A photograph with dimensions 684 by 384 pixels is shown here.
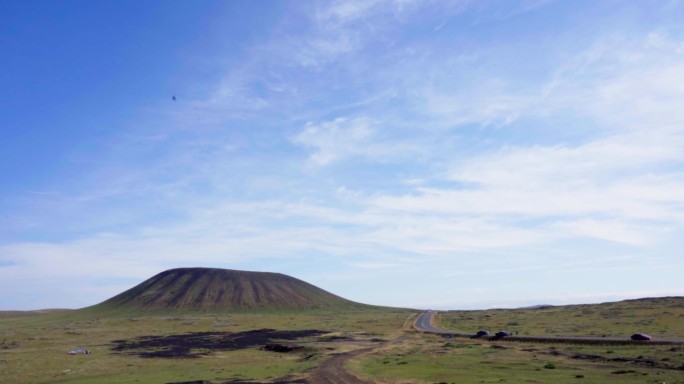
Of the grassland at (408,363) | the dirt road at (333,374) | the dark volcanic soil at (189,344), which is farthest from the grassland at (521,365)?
the dark volcanic soil at (189,344)

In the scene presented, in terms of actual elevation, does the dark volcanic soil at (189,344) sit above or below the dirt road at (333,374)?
above

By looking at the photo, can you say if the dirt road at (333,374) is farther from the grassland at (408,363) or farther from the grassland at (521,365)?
the grassland at (521,365)

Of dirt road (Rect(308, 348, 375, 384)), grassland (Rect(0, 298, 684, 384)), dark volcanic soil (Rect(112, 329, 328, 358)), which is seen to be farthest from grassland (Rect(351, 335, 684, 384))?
dark volcanic soil (Rect(112, 329, 328, 358))

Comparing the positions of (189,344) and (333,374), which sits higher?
(189,344)

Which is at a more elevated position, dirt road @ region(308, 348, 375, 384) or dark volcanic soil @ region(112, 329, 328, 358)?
dark volcanic soil @ region(112, 329, 328, 358)

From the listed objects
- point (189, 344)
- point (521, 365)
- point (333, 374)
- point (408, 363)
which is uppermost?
point (189, 344)

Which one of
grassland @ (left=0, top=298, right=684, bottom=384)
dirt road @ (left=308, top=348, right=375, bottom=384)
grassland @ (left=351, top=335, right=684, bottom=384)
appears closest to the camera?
grassland @ (left=351, top=335, right=684, bottom=384)

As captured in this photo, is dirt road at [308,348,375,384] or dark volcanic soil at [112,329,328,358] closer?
dirt road at [308,348,375,384]

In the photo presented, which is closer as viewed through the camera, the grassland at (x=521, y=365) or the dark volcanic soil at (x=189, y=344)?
the grassland at (x=521, y=365)

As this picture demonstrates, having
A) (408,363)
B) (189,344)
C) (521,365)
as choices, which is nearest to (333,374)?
(408,363)

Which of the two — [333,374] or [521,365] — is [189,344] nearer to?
[333,374]

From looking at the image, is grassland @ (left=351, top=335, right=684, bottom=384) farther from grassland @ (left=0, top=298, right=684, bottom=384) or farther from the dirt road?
the dirt road

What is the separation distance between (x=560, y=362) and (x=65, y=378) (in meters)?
49.9

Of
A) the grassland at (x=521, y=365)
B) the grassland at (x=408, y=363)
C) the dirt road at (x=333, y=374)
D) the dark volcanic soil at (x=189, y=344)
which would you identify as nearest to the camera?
the grassland at (x=521, y=365)
